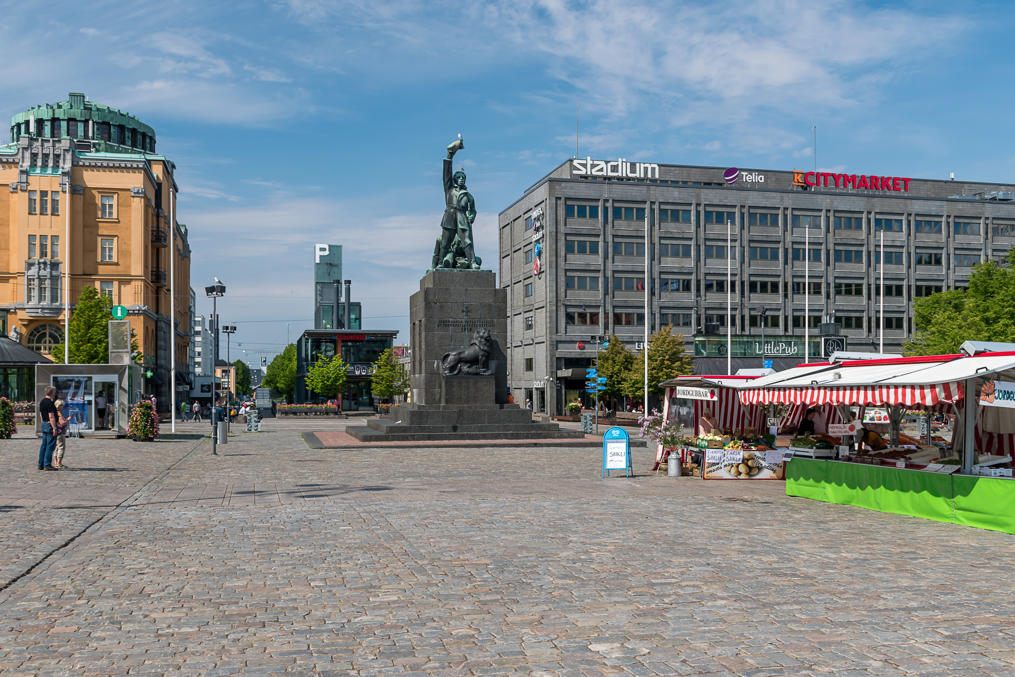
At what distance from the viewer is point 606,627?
299 inches

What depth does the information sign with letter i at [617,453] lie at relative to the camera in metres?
21.3

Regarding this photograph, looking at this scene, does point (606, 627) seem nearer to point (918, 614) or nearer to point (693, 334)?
point (918, 614)

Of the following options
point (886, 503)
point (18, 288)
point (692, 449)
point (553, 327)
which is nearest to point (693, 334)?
point (553, 327)

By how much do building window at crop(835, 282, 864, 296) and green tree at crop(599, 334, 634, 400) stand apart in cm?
2812

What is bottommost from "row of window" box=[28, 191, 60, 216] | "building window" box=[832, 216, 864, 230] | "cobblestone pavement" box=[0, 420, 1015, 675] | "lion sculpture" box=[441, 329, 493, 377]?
"cobblestone pavement" box=[0, 420, 1015, 675]

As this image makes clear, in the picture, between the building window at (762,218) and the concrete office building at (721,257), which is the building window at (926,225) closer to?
the concrete office building at (721,257)

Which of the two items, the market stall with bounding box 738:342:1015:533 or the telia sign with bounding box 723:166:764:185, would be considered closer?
the market stall with bounding box 738:342:1015:533

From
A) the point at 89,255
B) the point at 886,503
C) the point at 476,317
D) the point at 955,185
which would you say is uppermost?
the point at 955,185

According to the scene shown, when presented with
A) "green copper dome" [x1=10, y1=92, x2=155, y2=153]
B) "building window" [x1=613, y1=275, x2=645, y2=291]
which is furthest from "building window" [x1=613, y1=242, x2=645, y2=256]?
"green copper dome" [x1=10, y1=92, x2=155, y2=153]

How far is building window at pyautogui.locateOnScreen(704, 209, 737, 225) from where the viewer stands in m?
85.0

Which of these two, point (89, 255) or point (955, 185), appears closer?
point (89, 255)

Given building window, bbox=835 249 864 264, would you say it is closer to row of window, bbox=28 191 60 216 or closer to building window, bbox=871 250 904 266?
building window, bbox=871 250 904 266

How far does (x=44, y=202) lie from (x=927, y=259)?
254 feet

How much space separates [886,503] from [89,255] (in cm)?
7091
